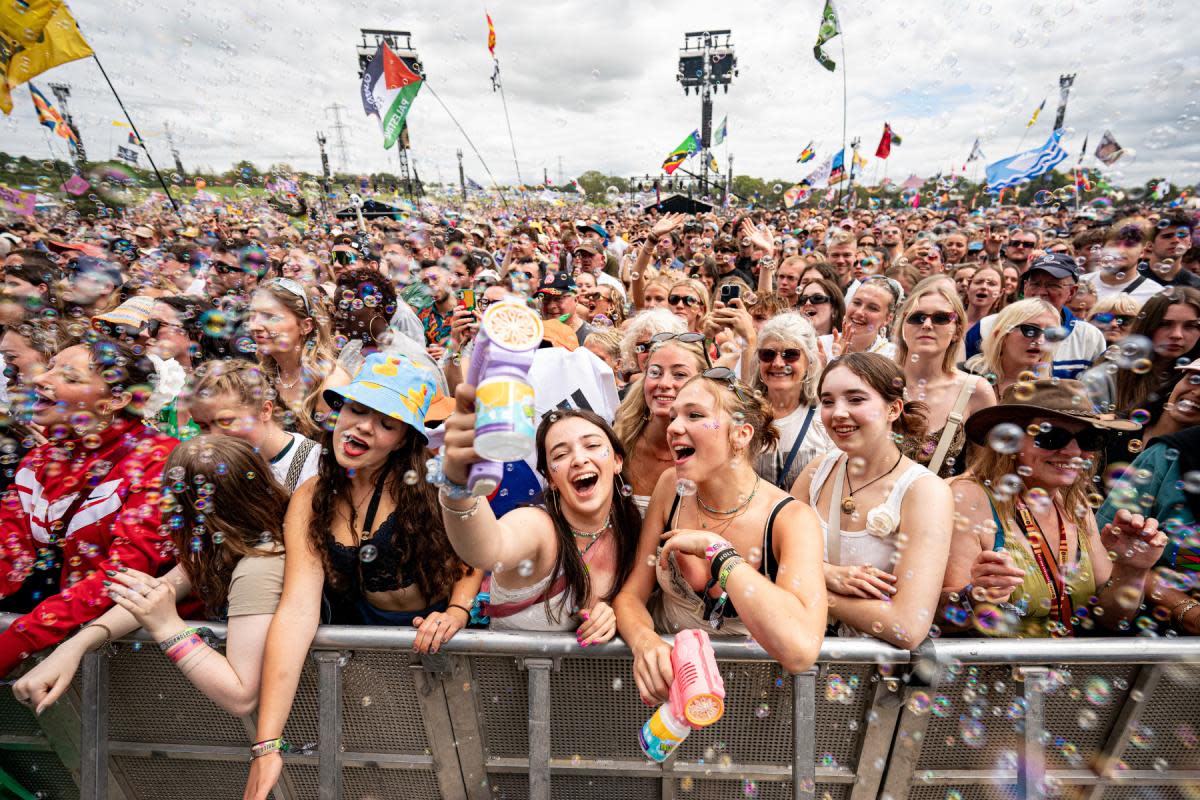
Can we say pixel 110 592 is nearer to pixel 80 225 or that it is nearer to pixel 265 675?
pixel 265 675

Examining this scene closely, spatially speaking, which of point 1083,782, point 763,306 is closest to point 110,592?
point 1083,782

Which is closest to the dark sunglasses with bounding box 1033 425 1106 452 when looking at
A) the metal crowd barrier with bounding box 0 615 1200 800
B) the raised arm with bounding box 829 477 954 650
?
the raised arm with bounding box 829 477 954 650

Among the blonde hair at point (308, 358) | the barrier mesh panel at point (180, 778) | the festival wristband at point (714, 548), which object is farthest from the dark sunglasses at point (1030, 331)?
the barrier mesh panel at point (180, 778)

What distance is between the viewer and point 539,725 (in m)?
2.13

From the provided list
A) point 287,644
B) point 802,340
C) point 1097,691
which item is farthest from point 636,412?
point 1097,691

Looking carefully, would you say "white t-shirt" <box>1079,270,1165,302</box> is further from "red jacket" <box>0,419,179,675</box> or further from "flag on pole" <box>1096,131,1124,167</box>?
"red jacket" <box>0,419,179,675</box>

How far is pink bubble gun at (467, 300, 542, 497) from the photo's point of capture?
121 cm

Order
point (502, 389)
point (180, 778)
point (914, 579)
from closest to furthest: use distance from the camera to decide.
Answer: point (502, 389)
point (914, 579)
point (180, 778)

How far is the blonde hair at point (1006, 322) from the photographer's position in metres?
3.14

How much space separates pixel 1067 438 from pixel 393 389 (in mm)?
2694

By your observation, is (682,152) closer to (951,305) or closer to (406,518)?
(951,305)

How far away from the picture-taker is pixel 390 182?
22.7m

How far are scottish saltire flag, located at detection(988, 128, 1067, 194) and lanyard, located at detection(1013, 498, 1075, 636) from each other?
8424 mm

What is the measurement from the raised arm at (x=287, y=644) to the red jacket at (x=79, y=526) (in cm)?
68
